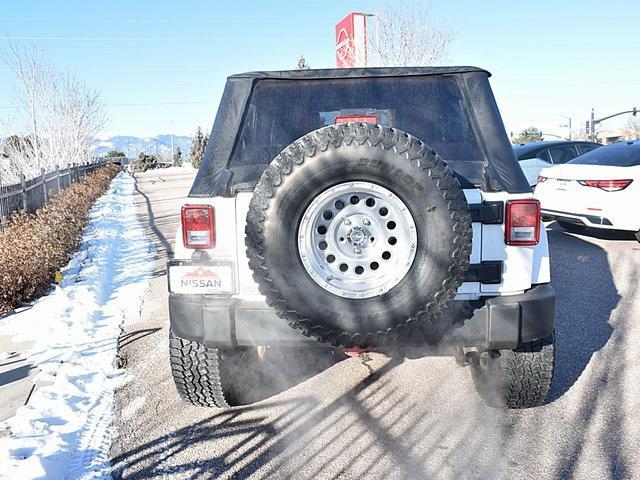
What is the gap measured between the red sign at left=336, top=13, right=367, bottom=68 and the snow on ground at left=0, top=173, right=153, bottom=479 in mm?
8541

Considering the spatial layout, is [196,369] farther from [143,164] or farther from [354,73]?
[143,164]

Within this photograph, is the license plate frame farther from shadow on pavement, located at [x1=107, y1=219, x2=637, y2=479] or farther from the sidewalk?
the sidewalk

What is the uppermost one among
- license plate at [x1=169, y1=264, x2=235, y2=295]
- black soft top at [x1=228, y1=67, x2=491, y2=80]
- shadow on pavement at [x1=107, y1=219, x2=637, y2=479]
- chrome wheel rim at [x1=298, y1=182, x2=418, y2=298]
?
black soft top at [x1=228, y1=67, x2=491, y2=80]

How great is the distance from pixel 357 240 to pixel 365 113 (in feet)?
3.15

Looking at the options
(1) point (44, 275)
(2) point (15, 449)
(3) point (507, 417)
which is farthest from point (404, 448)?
(1) point (44, 275)

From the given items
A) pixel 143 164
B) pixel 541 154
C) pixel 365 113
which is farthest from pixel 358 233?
pixel 143 164

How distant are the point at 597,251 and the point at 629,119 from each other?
67.8 meters

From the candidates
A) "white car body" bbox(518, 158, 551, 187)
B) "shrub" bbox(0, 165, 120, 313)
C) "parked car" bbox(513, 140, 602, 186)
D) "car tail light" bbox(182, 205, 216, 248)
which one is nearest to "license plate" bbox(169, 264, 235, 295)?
"car tail light" bbox(182, 205, 216, 248)

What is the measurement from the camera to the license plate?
102 inches

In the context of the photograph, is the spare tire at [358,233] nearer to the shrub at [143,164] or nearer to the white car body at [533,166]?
the white car body at [533,166]

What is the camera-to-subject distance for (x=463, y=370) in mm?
3611

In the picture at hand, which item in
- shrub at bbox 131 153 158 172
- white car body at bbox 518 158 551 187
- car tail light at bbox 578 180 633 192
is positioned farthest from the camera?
shrub at bbox 131 153 158 172

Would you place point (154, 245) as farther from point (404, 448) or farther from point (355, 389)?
point (404, 448)

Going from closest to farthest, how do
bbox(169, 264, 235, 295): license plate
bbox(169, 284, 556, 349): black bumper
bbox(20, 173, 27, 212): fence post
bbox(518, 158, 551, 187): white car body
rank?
bbox(169, 284, 556, 349): black bumper < bbox(169, 264, 235, 295): license plate < bbox(20, 173, 27, 212): fence post < bbox(518, 158, 551, 187): white car body
